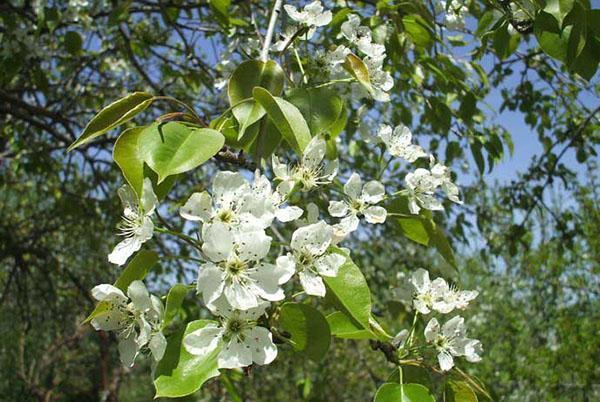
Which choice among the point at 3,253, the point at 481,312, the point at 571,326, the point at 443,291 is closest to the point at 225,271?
the point at 443,291

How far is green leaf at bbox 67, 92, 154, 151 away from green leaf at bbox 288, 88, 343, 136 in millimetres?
239

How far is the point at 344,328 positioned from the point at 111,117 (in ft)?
1.46

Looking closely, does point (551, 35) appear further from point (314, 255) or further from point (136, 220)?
point (136, 220)

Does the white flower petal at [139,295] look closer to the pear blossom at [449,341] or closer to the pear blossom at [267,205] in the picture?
the pear blossom at [267,205]

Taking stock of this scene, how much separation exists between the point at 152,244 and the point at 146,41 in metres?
1.05

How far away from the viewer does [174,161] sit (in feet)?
2.44

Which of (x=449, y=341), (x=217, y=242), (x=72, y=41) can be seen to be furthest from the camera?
(x=72, y=41)

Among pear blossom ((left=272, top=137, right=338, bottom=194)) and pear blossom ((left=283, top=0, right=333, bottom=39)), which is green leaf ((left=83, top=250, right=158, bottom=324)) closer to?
pear blossom ((left=272, top=137, right=338, bottom=194))

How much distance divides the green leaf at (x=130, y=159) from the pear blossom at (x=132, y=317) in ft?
0.44

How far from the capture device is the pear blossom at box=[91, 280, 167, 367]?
770 millimetres

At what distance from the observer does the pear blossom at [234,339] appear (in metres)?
0.74

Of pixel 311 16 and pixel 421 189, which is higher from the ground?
pixel 311 16

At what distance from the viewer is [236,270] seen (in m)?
0.73

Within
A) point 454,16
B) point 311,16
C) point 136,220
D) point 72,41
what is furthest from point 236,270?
point 72,41
